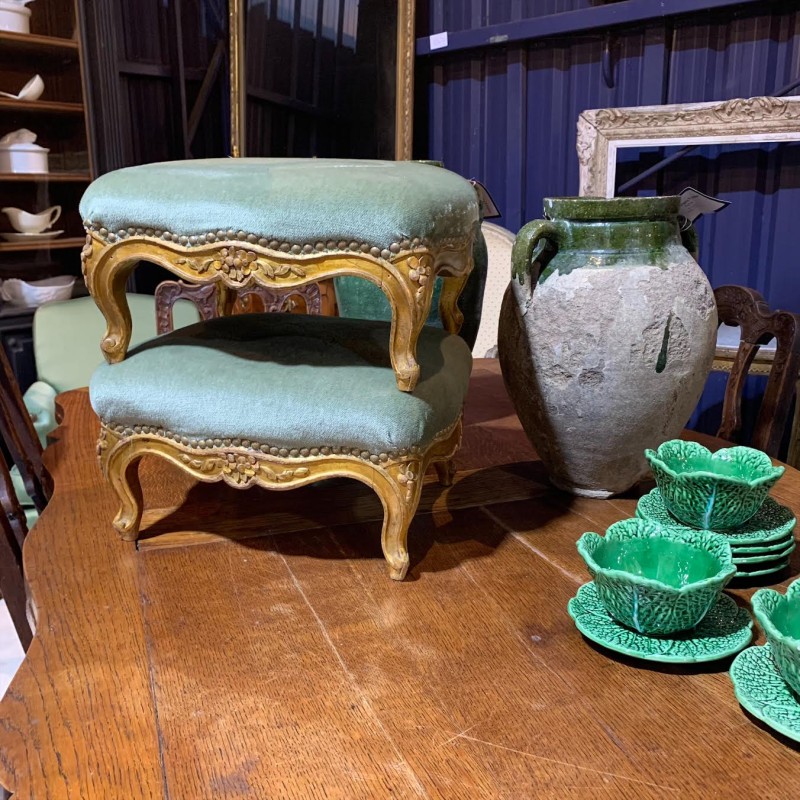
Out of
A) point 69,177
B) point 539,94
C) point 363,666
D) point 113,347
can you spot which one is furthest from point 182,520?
point 69,177

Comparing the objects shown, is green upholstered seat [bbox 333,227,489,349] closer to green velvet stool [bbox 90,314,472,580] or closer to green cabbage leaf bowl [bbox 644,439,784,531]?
green velvet stool [bbox 90,314,472,580]

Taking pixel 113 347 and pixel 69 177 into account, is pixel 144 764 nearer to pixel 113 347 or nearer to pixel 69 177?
pixel 113 347

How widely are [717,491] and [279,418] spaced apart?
0.53 meters

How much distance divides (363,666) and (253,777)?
0.61 ft

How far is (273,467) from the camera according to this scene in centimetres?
105

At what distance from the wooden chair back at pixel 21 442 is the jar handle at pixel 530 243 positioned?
3.05ft

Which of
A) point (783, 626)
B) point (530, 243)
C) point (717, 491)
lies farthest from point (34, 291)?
point (783, 626)

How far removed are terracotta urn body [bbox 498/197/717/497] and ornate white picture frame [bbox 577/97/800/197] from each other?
1.19 meters

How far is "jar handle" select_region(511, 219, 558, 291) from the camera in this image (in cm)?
112

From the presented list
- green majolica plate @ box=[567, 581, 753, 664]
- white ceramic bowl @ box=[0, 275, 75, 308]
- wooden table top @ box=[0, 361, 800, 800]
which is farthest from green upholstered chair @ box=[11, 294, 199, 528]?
green majolica plate @ box=[567, 581, 753, 664]

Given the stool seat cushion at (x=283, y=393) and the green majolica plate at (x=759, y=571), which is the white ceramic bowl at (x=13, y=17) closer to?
the stool seat cushion at (x=283, y=393)

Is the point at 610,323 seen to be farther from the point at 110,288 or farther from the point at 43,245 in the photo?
the point at 43,245

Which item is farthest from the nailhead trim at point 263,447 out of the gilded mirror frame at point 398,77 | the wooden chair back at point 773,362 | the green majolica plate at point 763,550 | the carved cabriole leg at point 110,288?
the gilded mirror frame at point 398,77

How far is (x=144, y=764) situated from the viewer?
684mm
